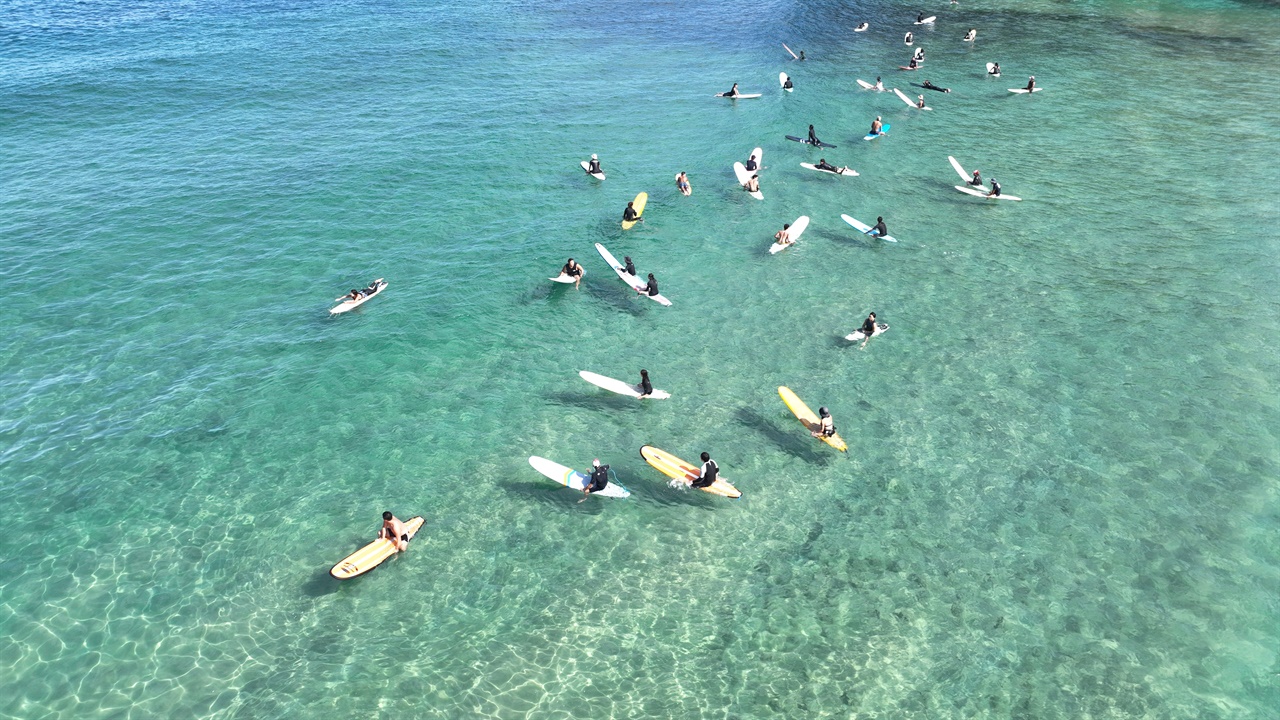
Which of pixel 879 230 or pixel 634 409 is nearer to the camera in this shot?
pixel 634 409

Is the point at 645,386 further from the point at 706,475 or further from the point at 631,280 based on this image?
the point at 631,280

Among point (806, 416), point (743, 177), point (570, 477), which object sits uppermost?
point (743, 177)

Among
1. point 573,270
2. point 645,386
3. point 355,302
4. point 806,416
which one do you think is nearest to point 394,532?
point 645,386

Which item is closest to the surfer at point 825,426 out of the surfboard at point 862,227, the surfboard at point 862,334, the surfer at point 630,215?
the surfboard at point 862,334

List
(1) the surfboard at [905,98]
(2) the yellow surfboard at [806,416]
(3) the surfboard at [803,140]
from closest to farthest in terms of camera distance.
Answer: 1. (2) the yellow surfboard at [806,416]
2. (3) the surfboard at [803,140]
3. (1) the surfboard at [905,98]

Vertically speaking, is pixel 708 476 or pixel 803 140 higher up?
pixel 803 140

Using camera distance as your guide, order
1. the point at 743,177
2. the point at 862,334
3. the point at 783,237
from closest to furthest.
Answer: the point at 862,334 < the point at 783,237 < the point at 743,177

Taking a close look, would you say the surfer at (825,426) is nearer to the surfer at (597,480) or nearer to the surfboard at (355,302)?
the surfer at (597,480)

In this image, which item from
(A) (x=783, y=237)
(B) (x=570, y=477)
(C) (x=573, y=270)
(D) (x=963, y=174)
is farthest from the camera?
(D) (x=963, y=174)
